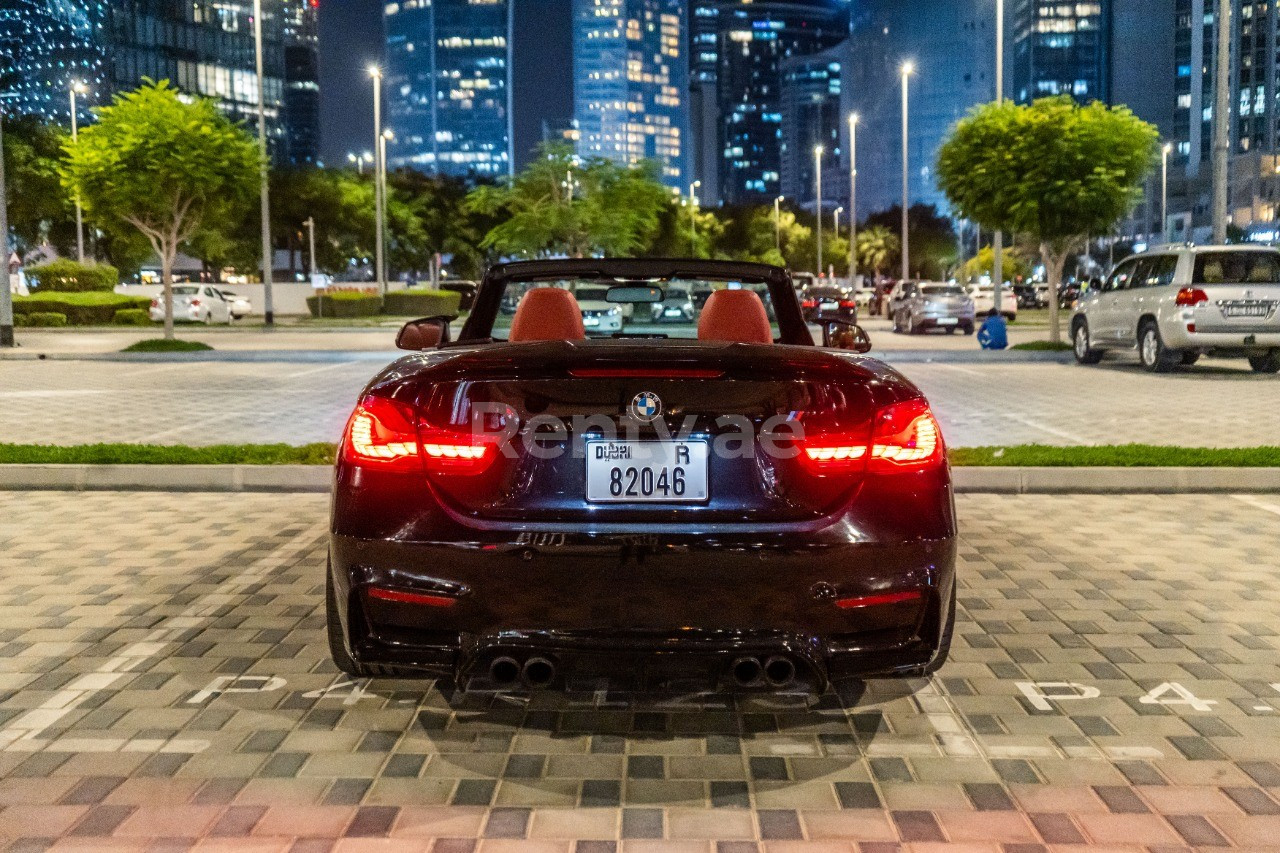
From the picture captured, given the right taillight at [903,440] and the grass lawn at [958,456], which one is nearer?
the right taillight at [903,440]

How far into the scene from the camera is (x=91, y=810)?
352 cm

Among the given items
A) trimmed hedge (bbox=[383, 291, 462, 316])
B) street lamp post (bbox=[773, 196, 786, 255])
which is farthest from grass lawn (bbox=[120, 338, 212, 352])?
street lamp post (bbox=[773, 196, 786, 255])

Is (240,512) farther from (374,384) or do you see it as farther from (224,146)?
(224,146)

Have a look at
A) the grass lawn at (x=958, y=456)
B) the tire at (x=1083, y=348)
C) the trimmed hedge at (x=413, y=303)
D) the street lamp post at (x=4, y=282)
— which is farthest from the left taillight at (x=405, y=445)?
the trimmed hedge at (x=413, y=303)

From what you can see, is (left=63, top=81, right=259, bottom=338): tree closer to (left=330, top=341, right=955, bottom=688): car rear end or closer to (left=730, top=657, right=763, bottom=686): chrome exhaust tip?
(left=330, top=341, right=955, bottom=688): car rear end

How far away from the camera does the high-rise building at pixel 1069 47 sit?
18088cm

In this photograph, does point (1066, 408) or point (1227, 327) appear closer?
point (1066, 408)

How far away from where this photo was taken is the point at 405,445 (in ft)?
12.3

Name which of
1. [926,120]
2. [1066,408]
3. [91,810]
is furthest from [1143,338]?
[926,120]

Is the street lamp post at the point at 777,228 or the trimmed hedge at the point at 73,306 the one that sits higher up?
the street lamp post at the point at 777,228

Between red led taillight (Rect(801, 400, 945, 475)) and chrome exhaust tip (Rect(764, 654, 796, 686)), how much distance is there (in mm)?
553

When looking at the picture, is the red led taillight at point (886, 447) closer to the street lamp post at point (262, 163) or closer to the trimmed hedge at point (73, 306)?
the street lamp post at point (262, 163)

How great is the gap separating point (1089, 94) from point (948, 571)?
192 metres

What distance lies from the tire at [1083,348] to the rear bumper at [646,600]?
65.3 feet
